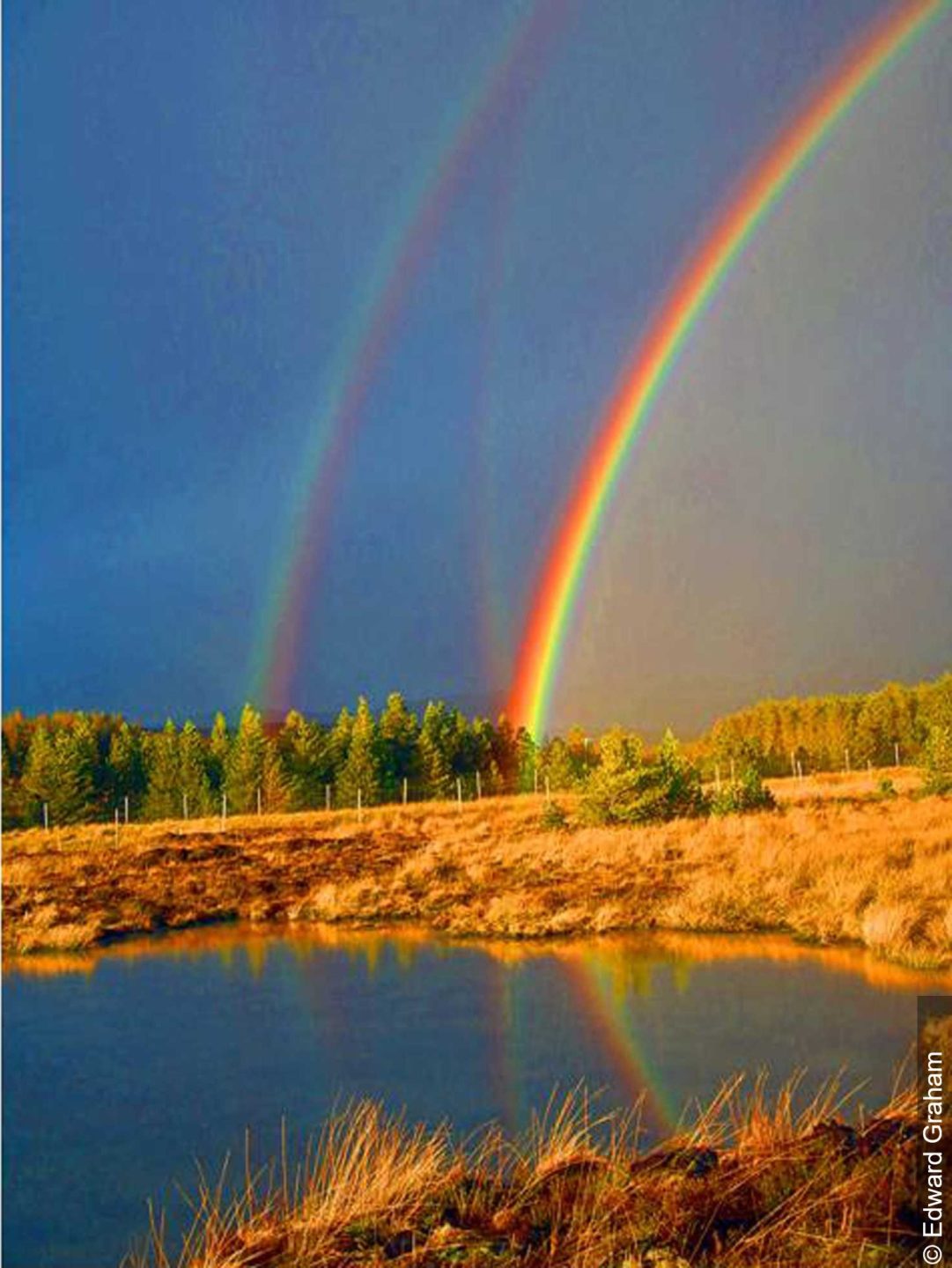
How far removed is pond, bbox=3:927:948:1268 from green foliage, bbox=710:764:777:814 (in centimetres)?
1033

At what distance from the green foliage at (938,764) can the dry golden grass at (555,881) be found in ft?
2.02

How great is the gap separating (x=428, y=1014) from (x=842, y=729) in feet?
144

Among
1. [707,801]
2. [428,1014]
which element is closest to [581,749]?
[707,801]

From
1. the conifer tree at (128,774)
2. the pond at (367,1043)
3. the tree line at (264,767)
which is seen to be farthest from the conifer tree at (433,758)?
the pond at (367,1043)

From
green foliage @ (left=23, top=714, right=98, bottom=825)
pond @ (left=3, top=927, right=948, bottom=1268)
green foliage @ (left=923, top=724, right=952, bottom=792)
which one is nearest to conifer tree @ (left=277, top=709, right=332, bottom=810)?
green foliage @ (left=23, top=714, right=98, bottom=825)

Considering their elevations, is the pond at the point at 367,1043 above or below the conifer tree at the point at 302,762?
below

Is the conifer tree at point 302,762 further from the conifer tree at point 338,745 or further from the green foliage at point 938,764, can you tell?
the green foliage at point 938,764

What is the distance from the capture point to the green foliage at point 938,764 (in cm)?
2869

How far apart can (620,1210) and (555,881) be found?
15899mm

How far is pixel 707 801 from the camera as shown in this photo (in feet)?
93.9

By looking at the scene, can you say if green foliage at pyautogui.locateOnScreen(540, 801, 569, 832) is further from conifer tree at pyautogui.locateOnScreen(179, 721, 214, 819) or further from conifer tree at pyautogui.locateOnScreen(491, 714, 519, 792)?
conifer tree at pyautogui.locateOnScreen(491, 714, 519, 792)

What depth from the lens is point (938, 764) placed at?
29.1 m

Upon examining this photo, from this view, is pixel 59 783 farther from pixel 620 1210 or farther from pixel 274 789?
pixel 620 1210

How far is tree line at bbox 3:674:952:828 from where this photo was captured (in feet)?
156
